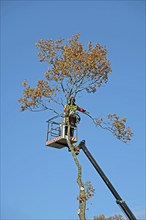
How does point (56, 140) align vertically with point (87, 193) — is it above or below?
above

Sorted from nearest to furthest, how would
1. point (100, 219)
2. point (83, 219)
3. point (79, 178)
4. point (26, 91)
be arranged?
1. point (83, 219)
2. point (79, 178)
3. point (26, 91)
4. point (100, 219)

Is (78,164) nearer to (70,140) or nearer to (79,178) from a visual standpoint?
(79,178)

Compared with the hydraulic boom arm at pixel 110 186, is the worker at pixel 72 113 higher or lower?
higher

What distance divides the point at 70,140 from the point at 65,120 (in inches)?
47.7

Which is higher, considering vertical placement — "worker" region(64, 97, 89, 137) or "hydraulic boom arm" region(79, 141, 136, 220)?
"worker" region(64, 97, 89, 137)

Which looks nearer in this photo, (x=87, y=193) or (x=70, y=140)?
(x=87, y=193)

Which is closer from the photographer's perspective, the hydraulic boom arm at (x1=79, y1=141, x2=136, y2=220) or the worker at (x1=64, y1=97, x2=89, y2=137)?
the hydraulic boom arm at (x1=79, y1=141, x2=136, y2=220)

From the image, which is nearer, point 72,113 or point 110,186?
point 110,186

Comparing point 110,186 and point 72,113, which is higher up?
point 72,113

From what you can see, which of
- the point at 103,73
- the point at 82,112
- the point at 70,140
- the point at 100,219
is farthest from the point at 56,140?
the point at 100,219

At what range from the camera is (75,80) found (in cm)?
1942

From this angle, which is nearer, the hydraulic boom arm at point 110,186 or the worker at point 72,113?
the hydraulic boom arm at point 110,186

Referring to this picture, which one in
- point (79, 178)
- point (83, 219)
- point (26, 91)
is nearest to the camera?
point (83, 219)

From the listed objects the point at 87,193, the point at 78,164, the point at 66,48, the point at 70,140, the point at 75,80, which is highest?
the point at 66,48
